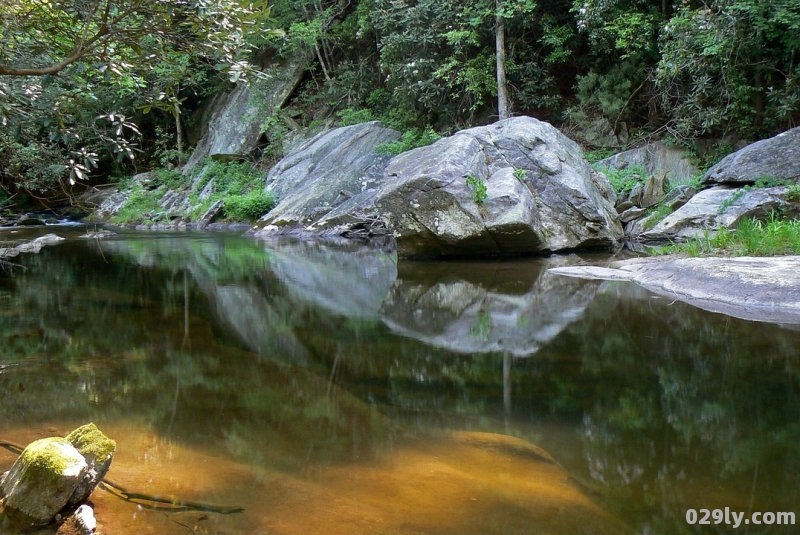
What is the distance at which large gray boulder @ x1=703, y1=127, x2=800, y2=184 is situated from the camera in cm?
1161

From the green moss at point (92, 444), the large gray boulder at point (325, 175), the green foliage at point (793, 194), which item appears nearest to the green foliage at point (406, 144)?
the large gray boulder at point (325, 175)

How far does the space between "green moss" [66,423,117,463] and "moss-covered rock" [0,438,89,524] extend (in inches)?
6.6

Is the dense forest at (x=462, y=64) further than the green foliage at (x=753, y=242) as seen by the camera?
No

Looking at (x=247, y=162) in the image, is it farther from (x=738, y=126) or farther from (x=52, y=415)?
(x=52, y=415)

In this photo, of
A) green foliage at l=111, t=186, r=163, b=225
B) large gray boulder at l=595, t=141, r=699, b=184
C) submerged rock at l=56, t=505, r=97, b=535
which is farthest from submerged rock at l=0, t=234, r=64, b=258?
large gray boulder at l=595, t=141, r=699, b=184

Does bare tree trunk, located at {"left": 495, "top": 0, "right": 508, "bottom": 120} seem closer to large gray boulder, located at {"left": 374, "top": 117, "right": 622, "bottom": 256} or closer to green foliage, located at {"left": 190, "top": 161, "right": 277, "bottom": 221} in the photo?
large gray boulder, located at {"left": 374, "top": 117, "right": 622, "bottom": 256}

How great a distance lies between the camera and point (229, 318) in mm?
6988

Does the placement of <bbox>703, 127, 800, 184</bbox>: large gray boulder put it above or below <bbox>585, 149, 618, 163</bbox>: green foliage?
below

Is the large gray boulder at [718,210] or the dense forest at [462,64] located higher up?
the dense forest at [462,64]

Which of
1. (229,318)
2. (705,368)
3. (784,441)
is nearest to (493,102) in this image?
(229,318)

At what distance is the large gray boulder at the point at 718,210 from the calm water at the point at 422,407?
4.37 m

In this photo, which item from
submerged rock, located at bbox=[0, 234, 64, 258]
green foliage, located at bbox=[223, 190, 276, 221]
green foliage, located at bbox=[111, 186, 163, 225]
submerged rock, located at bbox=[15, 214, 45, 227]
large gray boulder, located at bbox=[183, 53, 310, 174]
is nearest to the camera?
submerged rock, located at bbox=[0, 234, 64, 258]

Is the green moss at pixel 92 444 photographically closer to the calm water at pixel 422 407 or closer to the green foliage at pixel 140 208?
the calm water at pixel 422 407

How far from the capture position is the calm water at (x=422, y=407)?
8.92 feet
